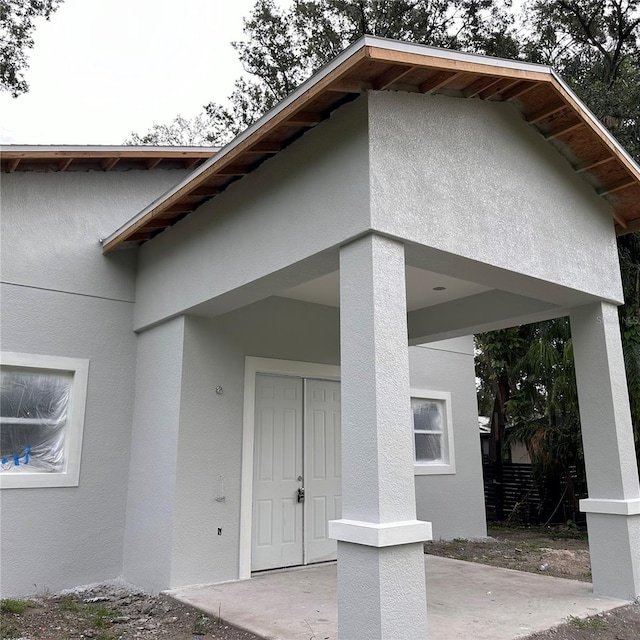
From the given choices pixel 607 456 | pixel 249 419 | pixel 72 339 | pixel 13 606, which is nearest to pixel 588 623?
pixel 607 456

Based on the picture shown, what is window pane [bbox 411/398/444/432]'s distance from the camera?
917cm

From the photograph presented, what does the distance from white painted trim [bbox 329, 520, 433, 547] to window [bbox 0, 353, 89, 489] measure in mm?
3880

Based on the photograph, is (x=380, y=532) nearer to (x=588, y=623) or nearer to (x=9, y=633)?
(x=588, y=623)

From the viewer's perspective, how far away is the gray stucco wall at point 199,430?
603 centimetres

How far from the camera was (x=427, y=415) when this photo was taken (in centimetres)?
937

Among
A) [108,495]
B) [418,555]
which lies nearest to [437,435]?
[108,495]

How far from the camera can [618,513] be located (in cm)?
543

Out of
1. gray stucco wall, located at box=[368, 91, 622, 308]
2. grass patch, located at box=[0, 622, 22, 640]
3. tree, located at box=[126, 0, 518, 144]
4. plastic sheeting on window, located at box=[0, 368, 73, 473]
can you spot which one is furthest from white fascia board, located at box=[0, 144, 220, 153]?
tree, located at box=[126, 0, 518, 144]

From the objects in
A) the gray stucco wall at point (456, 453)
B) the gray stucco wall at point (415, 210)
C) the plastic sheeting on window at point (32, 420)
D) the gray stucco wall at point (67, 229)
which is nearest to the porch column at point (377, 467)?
the gray stucco wall at point (415, 210)

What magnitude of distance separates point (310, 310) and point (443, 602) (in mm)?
3708

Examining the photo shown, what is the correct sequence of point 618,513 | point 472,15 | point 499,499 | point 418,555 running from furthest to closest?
point 472,15, point 499,499, point 618,513, point 418,555

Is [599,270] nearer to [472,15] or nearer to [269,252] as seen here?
[269,252]

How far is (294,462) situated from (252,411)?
3.00ft

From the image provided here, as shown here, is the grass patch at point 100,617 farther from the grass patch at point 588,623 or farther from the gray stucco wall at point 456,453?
the gray stucco wall at point 456,453
